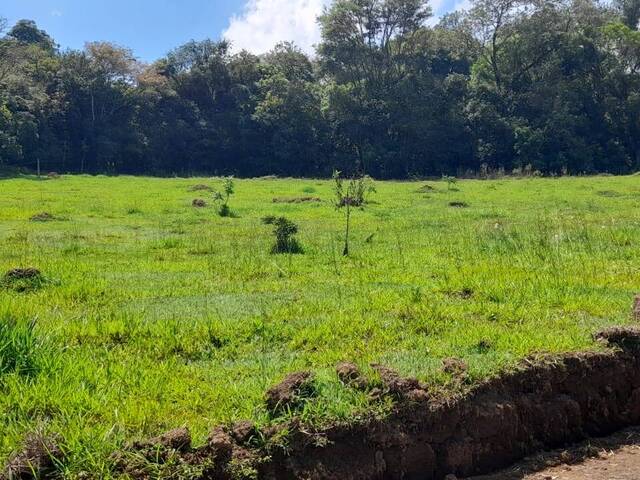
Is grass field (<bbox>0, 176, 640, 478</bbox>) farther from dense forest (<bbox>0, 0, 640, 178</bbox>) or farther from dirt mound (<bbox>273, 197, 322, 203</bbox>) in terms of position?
dense forest (<bbox>0, 0, 640, 178</bbox>)

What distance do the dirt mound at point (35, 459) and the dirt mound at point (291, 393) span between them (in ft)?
4.46

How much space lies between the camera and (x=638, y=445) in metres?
4.82

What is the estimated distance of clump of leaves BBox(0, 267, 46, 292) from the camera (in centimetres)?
810

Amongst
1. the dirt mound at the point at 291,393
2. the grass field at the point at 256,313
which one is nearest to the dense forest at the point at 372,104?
the grass field at the point at 256,313

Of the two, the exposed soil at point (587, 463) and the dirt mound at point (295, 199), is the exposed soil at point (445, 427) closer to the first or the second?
the exposed soil at point (587, 463)

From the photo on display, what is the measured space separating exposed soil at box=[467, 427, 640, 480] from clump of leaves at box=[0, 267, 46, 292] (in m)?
6.33

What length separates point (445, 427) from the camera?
175 inches

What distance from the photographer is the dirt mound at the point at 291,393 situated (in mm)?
4207

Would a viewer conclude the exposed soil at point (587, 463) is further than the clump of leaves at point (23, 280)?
No

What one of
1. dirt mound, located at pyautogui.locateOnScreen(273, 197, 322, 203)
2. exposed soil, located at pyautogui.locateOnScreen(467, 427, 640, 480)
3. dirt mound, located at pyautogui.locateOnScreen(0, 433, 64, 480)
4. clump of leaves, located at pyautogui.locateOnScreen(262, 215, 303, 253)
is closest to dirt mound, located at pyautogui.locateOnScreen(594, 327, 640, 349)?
exposed soil, located at pyautogui.locateOnScreen(467, 427, 640, 480)

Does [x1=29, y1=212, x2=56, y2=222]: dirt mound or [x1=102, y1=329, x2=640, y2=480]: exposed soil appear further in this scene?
[x1=29, y1=212, x2=56, y2=222]: dirt mound

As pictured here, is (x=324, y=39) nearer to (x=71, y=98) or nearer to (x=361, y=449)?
(x=71, y=98)

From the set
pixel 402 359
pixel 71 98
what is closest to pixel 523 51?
pixel 71 98

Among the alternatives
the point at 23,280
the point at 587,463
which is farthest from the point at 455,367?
the point at 23,280
